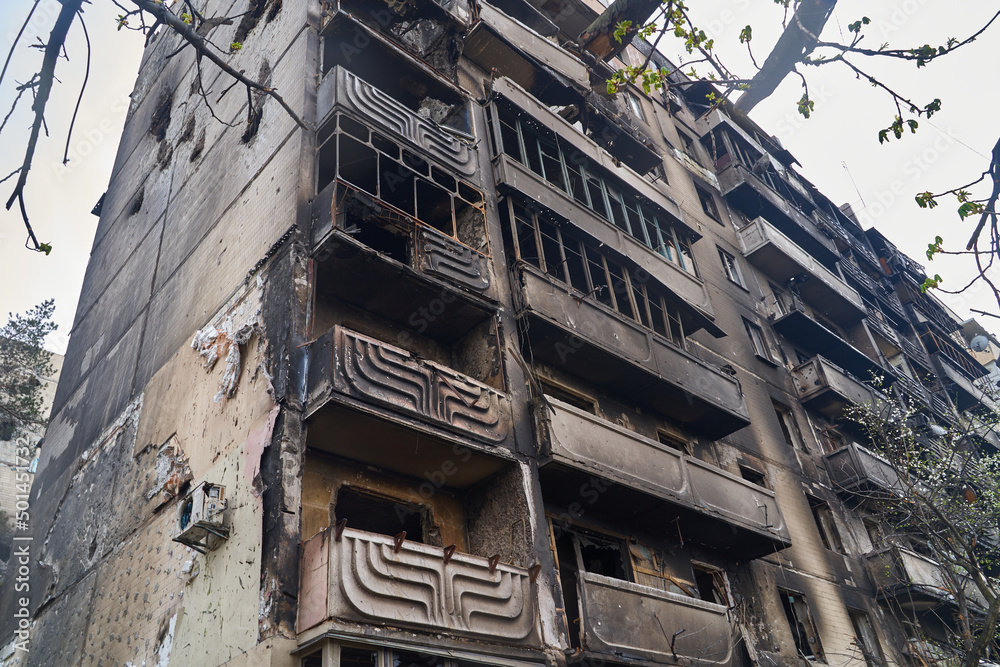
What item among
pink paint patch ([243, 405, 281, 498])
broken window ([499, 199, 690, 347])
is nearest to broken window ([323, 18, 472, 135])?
broken window ([499, 199, 690, 347])

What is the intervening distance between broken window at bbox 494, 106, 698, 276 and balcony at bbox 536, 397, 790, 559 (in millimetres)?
5661

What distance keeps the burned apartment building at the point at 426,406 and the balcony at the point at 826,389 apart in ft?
0.45

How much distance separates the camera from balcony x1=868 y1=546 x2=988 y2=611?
686 inches

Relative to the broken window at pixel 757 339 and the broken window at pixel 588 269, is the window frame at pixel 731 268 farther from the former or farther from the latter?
the broken window at pixel 588 269

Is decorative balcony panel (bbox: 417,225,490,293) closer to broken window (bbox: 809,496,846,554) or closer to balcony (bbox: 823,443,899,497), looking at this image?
broken window (bbox: 809,496,846,554)

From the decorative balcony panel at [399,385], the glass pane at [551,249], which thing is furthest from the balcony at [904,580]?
the decorative balcony panel at [399,385]

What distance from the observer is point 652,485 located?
11844mm

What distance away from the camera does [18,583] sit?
574 inches

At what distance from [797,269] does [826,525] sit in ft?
31.3

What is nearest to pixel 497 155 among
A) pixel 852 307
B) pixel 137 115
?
pixel 137 115

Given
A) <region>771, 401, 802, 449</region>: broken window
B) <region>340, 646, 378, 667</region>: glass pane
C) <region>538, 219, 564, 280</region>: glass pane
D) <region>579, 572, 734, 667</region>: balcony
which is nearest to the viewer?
<region>340, 646, 378, 667</region>: glass pane

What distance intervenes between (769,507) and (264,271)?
10.5 metres

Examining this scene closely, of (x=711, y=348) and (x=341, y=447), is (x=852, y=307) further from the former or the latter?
(x=341, y=447)

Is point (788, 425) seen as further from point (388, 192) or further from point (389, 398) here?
point (389, 398)
